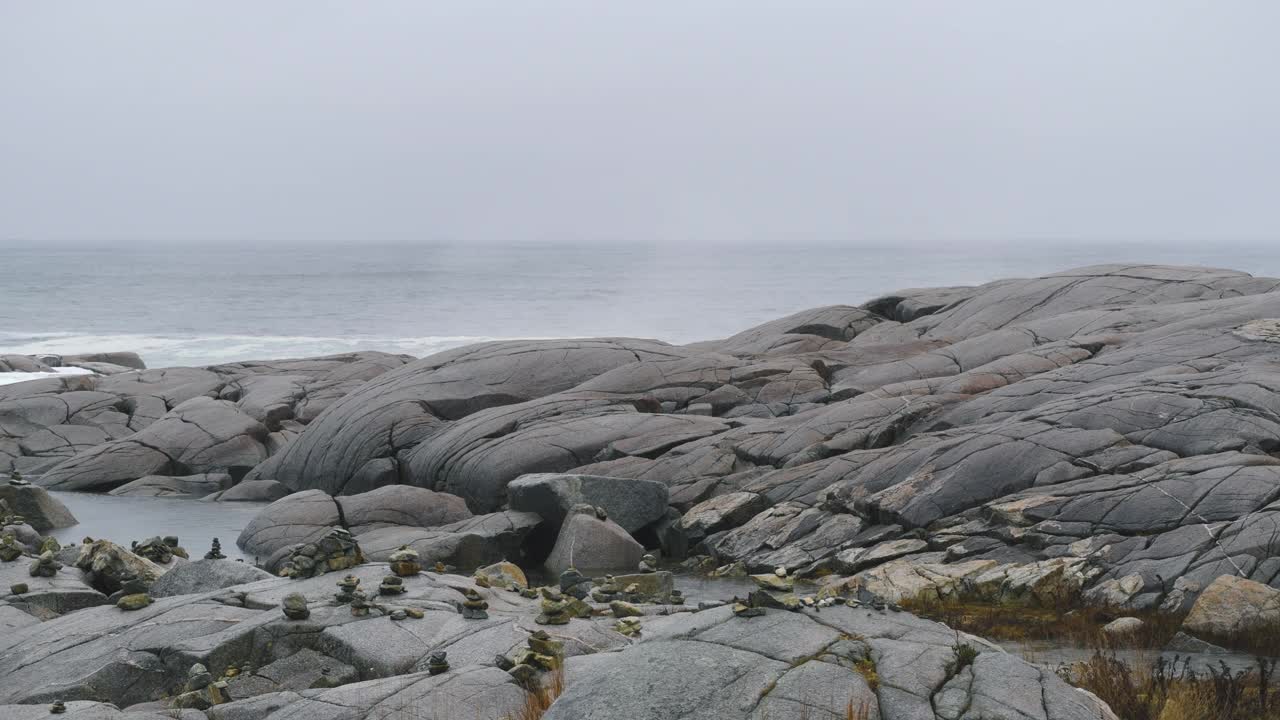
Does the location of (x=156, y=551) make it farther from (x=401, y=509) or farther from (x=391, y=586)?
(x=391, y=586)

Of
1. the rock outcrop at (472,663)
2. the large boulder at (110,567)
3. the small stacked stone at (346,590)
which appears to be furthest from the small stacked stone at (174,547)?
the small stacked stone at (346,590)

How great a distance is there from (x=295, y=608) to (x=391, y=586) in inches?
44.5

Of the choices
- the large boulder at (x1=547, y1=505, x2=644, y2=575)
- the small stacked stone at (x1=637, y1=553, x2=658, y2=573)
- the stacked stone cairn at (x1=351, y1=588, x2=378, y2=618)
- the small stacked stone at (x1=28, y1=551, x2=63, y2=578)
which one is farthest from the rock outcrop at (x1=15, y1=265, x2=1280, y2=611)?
the small stacked stone at (x1=28, y1=551, x2=63, y2=578)

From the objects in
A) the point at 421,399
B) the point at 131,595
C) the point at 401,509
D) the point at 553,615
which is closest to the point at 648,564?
the point at 401,509

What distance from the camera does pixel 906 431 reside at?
71.9 ft

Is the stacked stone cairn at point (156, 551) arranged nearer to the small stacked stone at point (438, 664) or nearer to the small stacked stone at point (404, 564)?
the small stacked stone at point (404, 564)

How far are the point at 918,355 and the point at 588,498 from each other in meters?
10.3

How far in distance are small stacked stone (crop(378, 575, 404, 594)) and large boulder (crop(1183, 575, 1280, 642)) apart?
29.1 feet

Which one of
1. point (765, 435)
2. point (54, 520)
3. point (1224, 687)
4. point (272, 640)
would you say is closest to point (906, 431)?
point (765, 435)

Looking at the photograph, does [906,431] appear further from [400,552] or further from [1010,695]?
[1010,695]

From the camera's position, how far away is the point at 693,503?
71.8 feet

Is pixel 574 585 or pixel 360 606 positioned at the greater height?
pixel 360 606

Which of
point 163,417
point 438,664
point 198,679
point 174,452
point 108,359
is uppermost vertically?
point 438,664

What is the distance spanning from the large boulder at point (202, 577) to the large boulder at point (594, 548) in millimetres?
6668
